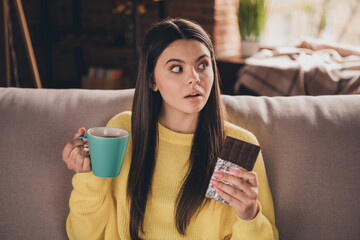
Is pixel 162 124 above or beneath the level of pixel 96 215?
above

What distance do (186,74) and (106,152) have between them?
1.05ft

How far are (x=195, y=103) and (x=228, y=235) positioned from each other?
1.44 ft

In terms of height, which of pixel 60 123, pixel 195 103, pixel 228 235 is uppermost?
pixel 195 103

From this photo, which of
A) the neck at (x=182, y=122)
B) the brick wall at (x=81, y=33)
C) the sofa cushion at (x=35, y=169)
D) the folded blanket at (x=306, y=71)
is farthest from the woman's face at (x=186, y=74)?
the brick wall at (x=81, y=33)

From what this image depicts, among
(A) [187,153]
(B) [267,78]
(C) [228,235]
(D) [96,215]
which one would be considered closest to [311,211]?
(C) [228,235]

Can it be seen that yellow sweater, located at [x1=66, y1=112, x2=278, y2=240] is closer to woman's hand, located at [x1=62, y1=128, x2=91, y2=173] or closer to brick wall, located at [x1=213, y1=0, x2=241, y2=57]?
woman's hand, located at [x1=62, y1=128, x2=91, y2=173]

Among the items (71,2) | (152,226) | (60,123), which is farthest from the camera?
(71,2)

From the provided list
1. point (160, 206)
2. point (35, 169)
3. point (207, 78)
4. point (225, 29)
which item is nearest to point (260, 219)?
point (160, 206)

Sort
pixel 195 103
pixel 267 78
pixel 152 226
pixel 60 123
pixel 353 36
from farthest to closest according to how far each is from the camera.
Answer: pixel 353 36, pixel 267 78, pixel 60 123, pixel 152 226, pixel 195 103

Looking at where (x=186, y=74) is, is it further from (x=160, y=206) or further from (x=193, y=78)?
(x=160, y=206)

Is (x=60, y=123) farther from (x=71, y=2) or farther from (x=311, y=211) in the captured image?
(x=71, y=2)

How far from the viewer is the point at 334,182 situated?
1.21 metres

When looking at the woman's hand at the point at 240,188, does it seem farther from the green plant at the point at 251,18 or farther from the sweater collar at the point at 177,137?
the green plant at the point at 251,18

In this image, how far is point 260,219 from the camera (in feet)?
3.36
